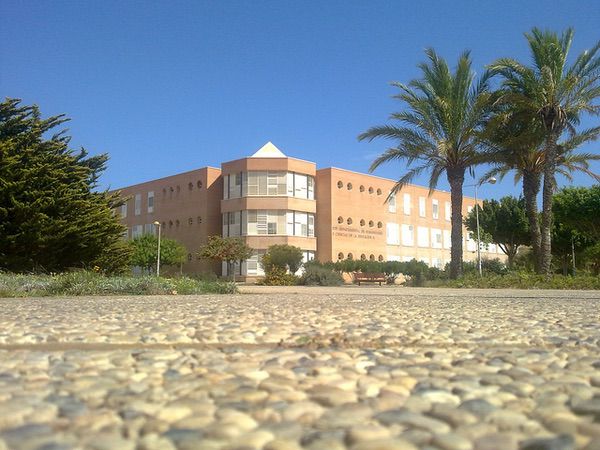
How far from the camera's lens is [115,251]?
2756 centimetres

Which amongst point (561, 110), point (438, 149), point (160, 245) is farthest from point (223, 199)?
Result: point (561, 110)

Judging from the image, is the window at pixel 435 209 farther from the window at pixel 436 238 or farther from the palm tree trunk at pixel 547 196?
the palm tree trunk at pixel 547 196

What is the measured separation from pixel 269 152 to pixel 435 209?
2105 cm

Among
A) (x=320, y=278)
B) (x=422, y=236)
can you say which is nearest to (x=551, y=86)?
(x=320, y=278)

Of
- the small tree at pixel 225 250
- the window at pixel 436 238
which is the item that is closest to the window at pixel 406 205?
the window at pixel 436 238

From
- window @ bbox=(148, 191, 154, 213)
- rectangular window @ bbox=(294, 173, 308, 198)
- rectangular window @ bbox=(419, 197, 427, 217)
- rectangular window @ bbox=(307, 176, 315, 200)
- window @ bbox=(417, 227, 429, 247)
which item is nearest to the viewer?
rectangular window @ bbox=(294, 173, 308, 198)

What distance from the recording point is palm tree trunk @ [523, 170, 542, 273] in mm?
23281

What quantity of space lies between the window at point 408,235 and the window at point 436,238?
11.0ft

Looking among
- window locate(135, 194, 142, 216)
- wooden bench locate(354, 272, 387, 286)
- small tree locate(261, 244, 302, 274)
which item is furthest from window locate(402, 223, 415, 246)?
window locate(135, 194, 142, 216)

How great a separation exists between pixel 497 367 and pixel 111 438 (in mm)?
2289

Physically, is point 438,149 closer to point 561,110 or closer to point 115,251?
point 561,110

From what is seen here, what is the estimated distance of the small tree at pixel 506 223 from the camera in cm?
4400

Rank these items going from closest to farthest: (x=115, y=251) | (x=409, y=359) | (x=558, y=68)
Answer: (x=409, y=359) → (x=558, y=68) → (x=115, y=251)

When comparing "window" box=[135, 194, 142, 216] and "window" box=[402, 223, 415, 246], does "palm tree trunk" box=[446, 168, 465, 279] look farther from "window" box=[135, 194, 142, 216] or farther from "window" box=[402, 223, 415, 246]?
"window" box=[135, 194, 142, 216]
